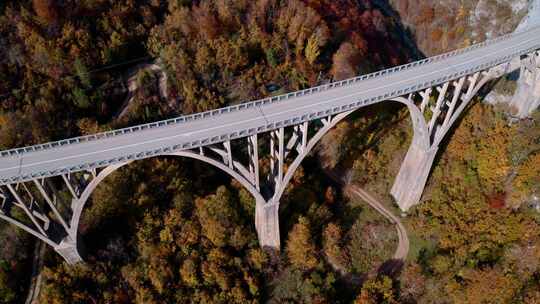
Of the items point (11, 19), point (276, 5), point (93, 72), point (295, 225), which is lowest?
point (295, 225)

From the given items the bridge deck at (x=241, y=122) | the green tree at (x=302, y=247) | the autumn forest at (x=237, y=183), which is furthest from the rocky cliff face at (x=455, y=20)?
the green tree at (x=302, y=247)

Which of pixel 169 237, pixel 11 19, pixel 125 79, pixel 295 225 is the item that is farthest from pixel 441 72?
pixel 11 19

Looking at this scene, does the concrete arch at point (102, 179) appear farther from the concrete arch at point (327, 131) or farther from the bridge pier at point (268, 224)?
the concrete arch at point (327, 131)

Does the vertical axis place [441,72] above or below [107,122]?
below

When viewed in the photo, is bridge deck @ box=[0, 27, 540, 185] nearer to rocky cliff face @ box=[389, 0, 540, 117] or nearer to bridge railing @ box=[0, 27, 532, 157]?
bridge railing @ box=[0, 27, 532, 157]

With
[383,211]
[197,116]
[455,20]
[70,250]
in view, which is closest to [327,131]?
[197,116]

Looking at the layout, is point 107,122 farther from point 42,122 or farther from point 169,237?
point 169,237
